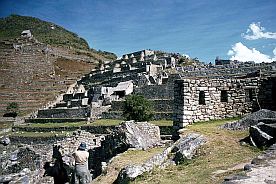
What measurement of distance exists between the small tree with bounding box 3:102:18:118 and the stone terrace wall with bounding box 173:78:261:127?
47186 millimetres

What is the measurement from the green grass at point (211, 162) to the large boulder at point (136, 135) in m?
3.06

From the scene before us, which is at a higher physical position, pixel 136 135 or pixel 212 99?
pixel 212 99

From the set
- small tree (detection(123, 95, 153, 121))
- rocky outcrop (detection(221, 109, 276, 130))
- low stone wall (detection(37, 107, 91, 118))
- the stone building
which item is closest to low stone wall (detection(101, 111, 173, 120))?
small tree (detection(123, 95, 153, 121))

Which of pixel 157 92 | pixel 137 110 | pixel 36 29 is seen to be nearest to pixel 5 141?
pixel 137 110

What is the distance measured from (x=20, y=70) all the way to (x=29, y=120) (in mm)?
33923

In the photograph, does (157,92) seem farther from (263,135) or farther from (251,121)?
(263,135)

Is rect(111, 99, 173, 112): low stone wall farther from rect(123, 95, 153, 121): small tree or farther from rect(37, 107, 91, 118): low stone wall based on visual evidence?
rect(37, 107, 91, 118): low stone wall

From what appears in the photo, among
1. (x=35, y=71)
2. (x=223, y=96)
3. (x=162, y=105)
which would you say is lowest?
(x=162, y=105)

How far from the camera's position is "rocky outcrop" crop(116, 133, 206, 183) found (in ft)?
29.9

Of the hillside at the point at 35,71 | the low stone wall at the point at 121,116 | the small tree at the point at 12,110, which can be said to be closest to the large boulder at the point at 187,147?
the low stone wall at the point at 121,116

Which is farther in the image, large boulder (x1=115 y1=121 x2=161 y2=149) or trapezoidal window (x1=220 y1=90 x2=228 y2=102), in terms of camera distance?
trapezoidal window (x1=220 y1=90 x2=228 y2=102)

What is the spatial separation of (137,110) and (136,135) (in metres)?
19.3

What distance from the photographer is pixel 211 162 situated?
8.37m

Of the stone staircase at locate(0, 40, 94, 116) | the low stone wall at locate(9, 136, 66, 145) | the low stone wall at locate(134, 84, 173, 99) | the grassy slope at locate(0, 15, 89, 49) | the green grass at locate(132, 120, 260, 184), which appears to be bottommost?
the low stone wall at locate(9, 136, 66, 145)
